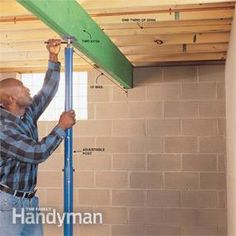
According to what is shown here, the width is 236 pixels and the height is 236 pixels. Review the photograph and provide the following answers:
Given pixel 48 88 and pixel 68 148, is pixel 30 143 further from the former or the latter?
pixel 48 88

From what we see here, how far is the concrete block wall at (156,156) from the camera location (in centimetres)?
436

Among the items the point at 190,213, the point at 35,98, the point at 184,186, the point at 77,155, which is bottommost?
the point at 190,213

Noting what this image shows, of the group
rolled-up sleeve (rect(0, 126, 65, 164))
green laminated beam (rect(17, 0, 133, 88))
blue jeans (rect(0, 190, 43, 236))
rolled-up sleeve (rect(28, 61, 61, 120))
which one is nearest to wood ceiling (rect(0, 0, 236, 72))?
green laminated beam (rect(17, 0, 133, 88))

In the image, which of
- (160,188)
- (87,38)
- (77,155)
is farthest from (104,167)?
Answer: (87,38)

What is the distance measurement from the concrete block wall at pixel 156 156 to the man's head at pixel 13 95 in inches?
78.2

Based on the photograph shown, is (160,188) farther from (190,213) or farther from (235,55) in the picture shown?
(235,55)

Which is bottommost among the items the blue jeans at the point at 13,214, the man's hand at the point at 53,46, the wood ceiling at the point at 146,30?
the blue jeans at the point at 13,214

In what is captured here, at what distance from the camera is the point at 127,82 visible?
4.15m

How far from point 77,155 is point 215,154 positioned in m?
1.52

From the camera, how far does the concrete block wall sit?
4.36 metres

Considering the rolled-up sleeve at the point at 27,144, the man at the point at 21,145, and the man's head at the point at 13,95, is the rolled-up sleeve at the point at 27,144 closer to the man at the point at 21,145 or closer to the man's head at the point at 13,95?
the man at the point at 21,145

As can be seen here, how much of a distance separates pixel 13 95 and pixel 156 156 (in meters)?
2.23

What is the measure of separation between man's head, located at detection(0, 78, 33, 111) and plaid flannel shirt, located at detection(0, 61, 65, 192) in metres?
0.10

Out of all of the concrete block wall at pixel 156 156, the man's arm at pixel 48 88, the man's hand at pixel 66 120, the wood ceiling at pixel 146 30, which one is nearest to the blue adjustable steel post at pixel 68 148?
the man's hand at pixel 66 120
